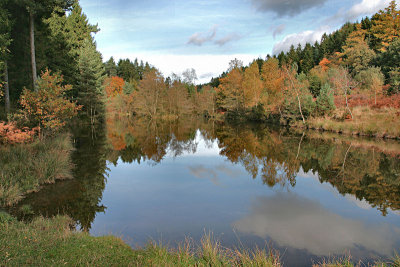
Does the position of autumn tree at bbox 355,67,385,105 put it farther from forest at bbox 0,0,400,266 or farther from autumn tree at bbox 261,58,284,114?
autumn tree at bbox 261,58,284,114

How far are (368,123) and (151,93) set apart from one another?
36.6 m

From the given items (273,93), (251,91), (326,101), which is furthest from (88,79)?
(326,101)

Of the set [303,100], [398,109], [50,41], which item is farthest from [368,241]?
[50,41]

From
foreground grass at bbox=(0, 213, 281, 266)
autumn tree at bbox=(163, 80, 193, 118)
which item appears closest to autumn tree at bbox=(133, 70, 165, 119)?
autumn tree at bbox=(163, 80, 193, 118)

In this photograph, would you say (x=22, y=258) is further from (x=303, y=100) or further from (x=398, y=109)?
(x=303, y=100)

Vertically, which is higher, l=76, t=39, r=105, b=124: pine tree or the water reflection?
l=76, t=39, r=105, b=124: pine tree

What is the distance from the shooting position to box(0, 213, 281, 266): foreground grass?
3912 mm

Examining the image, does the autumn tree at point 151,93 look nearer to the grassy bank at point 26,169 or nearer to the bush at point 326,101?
the bush at point 326,101

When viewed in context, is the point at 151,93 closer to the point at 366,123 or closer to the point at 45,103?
the point at 366,123

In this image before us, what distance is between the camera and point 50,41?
26.7 metres

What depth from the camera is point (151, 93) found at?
49.0m

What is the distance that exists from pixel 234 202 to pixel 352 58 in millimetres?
48668

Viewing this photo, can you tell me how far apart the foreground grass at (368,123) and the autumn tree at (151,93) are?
30.8 m

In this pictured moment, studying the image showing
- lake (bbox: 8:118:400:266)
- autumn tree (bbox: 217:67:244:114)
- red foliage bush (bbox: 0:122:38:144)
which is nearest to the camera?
lake (bbox: 8:118:400:266)
